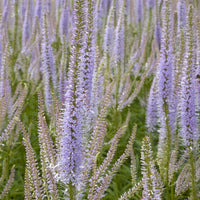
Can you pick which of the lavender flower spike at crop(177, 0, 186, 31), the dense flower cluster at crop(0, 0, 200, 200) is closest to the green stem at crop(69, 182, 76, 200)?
the dense flower cluster at crop(0, 0, 200, 200)

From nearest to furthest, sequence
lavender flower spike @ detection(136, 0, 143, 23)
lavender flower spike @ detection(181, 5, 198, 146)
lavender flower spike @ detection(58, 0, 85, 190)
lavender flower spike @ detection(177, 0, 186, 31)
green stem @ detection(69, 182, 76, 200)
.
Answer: lavender flower spike @ detection(58, 0, 85, 190)
green stem @ detection(69, 182, 76, 200)
lavender flower spike @ detection(181, 5, 198, 146)
lavender flower spike @ detection(177, 0, 186, 31)
lavender flower spike @ detection(136, 0, 143, 23)

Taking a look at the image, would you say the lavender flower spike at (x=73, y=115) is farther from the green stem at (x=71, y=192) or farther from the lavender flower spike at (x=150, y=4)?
the lavender flower spike at (x=150, y=4)

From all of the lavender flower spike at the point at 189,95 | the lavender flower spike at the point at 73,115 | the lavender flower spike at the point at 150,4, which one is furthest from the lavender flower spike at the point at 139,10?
the lavender flower spike at the point at 73,115

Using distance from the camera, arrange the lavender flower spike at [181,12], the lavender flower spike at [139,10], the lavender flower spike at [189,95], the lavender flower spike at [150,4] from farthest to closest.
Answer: the lavender flower spike at [139,10] < the lavender flower spike at [150,4] < the lavender flower spike at [181,12] < the lavender flower spike at [189,95]

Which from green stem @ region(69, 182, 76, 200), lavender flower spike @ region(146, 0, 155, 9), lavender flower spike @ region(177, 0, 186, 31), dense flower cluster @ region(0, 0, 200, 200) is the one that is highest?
lavender flower spike @ region(146, 0, 155, 9)

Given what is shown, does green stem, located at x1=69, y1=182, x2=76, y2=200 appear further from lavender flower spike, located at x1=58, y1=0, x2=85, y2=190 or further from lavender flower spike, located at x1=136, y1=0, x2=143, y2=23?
lavender flower spike, located at x1=136, y1=0, x2=143, y2=23

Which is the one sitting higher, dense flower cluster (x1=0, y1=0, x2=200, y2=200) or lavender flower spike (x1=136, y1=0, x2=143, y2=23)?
lavender flower spike (x1=136, y1=0, x2=143, y2=23)

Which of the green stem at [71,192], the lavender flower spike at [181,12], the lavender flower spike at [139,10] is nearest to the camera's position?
the green stem at [71,192]

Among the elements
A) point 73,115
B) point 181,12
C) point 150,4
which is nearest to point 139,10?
point 150,4

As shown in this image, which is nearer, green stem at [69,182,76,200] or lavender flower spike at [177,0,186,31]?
green stem at [69,182,76,200]

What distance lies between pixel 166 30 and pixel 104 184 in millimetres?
1378

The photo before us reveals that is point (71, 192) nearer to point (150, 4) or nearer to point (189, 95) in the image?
point (189, 95)

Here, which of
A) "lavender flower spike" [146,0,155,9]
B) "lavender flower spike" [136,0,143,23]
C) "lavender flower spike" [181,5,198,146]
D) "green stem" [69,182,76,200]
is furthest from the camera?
"lavender flower spike" [136,0,143,23]

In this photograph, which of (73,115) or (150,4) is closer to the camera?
(73,115)
